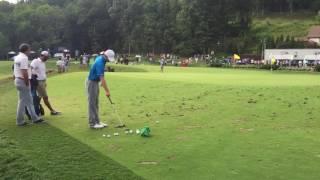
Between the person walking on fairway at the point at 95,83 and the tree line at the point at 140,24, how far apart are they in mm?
105720

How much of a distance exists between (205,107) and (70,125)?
5625 millimetres

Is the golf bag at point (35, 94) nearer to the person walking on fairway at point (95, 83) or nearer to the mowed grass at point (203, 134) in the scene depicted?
the mowed grass at point (203, 134)

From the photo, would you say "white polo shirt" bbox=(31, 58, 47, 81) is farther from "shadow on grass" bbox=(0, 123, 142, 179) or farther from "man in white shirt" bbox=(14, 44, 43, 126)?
"shadow on grass" bbox=(0, 123, 142, 179)

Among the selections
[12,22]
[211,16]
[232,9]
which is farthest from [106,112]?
[12,22]

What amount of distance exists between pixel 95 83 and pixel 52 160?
15.5ft

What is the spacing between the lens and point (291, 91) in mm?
23828

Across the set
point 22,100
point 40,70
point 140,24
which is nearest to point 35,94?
point 40,70

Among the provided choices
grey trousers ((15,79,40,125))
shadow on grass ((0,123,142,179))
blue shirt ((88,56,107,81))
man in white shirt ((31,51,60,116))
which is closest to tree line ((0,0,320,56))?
man in white shirt ((31,51,60,116))

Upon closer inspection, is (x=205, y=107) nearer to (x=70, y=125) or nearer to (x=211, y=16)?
(x=70, y=125)

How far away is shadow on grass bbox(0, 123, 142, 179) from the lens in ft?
30.3

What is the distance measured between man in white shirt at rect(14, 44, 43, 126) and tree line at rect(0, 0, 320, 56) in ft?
346

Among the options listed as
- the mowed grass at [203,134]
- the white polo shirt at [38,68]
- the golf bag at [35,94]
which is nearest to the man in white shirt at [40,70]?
the white polo shirt at [38,68]

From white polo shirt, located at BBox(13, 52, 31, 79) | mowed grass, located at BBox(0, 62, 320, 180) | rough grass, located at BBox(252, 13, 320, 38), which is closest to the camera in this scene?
mowed grass, located at BBox(0, 62, 320, 180)

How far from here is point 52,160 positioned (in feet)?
33.8
